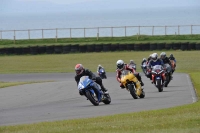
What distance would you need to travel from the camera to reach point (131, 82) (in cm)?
2034

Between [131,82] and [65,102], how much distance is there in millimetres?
2303

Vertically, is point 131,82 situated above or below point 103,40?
below

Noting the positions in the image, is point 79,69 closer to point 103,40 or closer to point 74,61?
point 74,61

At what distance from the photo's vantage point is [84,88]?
708 inches

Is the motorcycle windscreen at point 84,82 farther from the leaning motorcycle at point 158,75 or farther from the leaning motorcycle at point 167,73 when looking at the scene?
the leaning motorcycle at point 167,73

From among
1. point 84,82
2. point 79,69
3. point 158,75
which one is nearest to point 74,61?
point 158,75

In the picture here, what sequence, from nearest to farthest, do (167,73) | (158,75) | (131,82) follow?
(131,82) < (158,75) < (167,73)

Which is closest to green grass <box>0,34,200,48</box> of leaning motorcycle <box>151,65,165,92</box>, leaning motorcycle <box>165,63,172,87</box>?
leaning motorcycle <box>165,63,172,87</box>

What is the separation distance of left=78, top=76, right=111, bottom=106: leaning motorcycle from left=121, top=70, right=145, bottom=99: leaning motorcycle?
137 cm

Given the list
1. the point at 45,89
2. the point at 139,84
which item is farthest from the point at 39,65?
the point at 139,84

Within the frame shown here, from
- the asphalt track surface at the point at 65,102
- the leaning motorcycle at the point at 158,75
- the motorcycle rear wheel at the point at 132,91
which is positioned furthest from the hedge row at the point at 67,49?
the motorcycle rear wheel at the point at 132,91

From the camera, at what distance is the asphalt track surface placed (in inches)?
647

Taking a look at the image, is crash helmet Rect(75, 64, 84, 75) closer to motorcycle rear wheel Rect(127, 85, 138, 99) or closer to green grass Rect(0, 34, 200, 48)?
motorcycle rear wheel Rect(127, 85, 138, 99)

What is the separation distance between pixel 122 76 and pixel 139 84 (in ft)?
2.08
